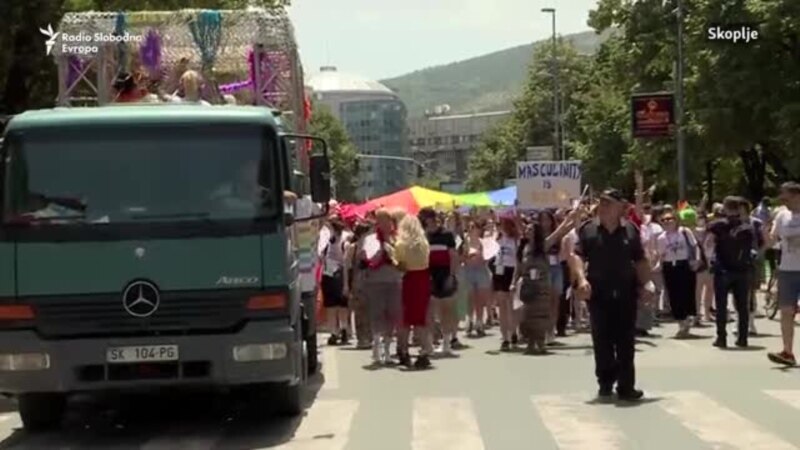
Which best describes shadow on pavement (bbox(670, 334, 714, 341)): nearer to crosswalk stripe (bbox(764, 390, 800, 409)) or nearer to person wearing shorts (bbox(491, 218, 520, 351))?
person wearing shorts (bbox(491, 218, 520, 351))

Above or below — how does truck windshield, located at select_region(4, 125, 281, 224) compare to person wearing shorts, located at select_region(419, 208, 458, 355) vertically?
above

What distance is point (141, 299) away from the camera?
11.3 meters

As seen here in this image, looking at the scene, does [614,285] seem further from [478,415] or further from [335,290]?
[335,290]

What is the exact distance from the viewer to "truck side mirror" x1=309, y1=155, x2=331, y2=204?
1267cm

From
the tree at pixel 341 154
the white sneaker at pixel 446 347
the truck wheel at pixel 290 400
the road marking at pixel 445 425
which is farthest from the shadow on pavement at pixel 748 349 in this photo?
the tree at pixel 341 154

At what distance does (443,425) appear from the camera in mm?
12234

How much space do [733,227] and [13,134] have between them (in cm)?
1004

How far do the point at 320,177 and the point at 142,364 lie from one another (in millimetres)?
2334

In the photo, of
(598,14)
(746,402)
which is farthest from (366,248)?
(598,14)

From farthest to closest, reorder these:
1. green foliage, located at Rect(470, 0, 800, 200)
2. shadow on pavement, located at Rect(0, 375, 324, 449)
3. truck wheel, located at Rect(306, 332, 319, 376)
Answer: green foliage, located at Rect(470, 0, 800, 200) → truck wheel, located at Rect(306, 332, 319, 376) → shadow on pavement, located at Rect(0, 375, 324, 449)

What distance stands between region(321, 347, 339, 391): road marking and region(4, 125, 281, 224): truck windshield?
414 centimetres

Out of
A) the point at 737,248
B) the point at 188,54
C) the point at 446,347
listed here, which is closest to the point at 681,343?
the point at 737,248

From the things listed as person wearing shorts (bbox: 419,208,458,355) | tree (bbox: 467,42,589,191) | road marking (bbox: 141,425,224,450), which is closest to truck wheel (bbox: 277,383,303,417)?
road marking (bbox: 141,425,224,450)

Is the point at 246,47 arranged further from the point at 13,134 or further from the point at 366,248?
the point at 13,134
